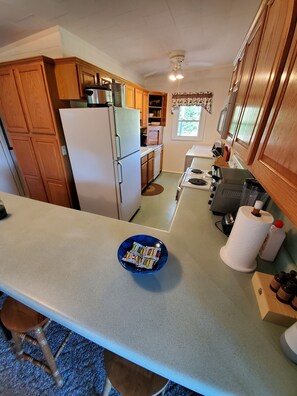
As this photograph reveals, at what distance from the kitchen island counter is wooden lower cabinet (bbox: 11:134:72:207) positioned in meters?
1.37

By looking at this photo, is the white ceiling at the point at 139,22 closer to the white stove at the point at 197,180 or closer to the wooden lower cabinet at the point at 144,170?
the white stove at the point at 197,180

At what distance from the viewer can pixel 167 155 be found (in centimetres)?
475

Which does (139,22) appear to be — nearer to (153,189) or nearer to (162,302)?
(162,302)

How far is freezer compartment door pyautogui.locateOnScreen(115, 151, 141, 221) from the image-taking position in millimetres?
2107

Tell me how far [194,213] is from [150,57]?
294 cm

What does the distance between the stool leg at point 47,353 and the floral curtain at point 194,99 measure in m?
4.62

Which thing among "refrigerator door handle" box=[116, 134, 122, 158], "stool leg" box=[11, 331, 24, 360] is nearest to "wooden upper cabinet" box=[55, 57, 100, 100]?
"refrigerator door handle" box=[116, 134, 122, 158]

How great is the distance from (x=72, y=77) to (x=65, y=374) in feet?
8.71

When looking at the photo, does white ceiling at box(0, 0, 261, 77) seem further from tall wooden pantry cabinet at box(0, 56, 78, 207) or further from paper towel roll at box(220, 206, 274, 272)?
paper towel roll at box(220, 206, 274, 272)

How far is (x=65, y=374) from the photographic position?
1.07 m

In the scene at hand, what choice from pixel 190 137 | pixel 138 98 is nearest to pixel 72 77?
pixel 138 98

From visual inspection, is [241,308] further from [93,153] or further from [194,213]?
[93,153]

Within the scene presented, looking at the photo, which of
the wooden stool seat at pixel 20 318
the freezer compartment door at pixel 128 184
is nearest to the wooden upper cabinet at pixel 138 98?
the freezer compartment door at pixel 128 184

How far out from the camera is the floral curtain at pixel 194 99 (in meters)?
3.82
